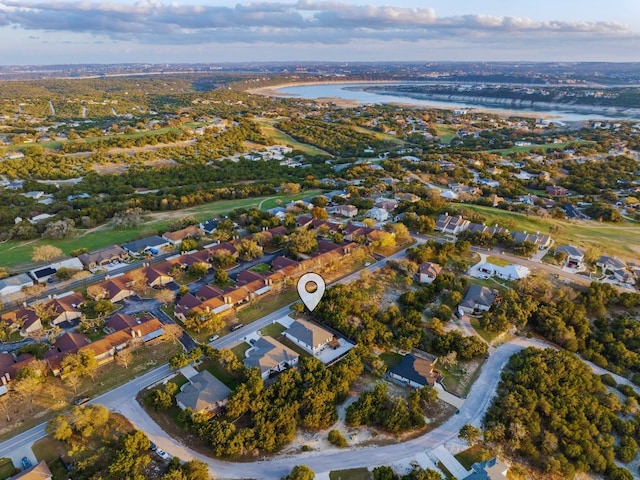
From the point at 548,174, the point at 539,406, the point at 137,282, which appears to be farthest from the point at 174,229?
the point at 548,174

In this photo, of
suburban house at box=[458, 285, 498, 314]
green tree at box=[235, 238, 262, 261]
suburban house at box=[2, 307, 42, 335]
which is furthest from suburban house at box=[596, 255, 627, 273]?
suburban house at box=[2, 307, 42, 335]

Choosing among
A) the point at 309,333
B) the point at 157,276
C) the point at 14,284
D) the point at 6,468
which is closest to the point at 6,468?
the point at 6,468

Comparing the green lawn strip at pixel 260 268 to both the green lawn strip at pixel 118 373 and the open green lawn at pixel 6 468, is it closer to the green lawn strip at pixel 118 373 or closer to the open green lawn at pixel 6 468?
the green lawn strip at pixel 118 373

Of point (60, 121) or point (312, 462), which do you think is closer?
point (312, 462)

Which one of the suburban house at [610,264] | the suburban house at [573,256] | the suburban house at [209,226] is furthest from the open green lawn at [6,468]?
the suburban house at [610,264]

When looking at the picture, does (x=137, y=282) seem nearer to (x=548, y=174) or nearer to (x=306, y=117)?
(x=548, y=174)

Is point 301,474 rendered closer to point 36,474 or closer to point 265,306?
point 36,474
